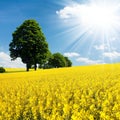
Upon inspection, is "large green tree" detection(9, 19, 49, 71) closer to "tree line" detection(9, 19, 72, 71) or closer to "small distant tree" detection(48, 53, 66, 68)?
"tree line" detection(9, 19, 72, 71)

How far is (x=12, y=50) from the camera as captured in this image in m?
50.0

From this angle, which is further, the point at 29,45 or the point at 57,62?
the point at 57,62

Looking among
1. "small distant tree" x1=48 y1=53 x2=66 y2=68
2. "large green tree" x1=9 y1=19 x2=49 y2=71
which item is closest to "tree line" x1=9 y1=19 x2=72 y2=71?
"large green tree" x1=9 y1=19 x2=49 y2=71

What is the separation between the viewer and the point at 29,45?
4959 centimetres

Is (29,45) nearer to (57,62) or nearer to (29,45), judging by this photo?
(29,45)

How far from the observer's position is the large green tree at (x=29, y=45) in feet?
162

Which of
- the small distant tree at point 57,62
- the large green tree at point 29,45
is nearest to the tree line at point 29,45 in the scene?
the large green tree at point 29,45

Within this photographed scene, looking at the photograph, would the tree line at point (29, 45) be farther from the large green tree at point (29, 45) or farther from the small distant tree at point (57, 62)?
the small distant tree at point (57, 62)

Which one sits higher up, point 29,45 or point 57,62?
point 29,45

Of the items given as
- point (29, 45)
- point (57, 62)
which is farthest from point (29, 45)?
point (57, 62)

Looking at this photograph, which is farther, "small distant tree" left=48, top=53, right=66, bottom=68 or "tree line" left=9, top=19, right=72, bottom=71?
"small distant tree" left=48, top=53, right=66, bottom=68

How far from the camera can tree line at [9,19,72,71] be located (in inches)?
1945

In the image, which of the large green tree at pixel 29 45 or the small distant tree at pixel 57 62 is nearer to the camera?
the large green tree at pixel 29 45

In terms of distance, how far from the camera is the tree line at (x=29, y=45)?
49.4m
